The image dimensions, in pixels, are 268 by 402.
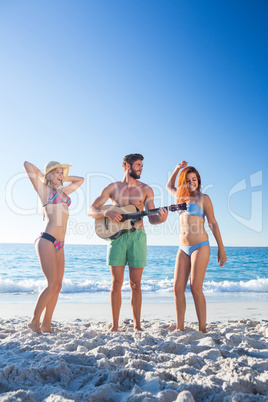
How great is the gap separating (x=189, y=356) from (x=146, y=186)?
7.11ft

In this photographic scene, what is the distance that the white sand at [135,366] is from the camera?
1867 millimetres

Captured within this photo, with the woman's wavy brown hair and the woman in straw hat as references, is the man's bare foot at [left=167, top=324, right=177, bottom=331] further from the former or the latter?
the woman's wavy brown hair

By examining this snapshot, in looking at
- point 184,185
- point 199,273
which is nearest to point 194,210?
point 184,185

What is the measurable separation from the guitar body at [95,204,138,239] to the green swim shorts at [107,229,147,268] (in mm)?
69

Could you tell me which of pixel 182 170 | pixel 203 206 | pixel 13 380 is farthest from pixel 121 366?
pixel 182 170

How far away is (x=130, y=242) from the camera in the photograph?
3779 millimetres

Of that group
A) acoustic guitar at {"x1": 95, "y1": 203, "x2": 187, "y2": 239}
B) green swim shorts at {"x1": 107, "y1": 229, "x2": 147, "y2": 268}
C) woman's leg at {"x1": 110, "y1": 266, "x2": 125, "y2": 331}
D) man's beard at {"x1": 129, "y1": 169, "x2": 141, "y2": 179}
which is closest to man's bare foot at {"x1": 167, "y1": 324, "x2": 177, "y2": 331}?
woman's leg at {"x1": 110, "y1": 266, "x2": 125, "y2": 331}

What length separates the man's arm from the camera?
3656mm

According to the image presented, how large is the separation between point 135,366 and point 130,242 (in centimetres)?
165

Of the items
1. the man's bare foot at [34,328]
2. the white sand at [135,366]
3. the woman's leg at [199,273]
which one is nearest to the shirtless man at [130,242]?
the white sand at [135,366]

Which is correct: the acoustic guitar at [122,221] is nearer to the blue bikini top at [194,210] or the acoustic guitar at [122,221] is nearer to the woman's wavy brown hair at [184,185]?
the blue bikini top at [194,210]

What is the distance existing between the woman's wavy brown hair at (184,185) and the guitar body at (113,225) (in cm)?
61

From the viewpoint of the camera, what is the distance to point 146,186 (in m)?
4.04

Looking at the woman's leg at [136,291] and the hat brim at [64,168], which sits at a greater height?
the hat brim at [64,168]
